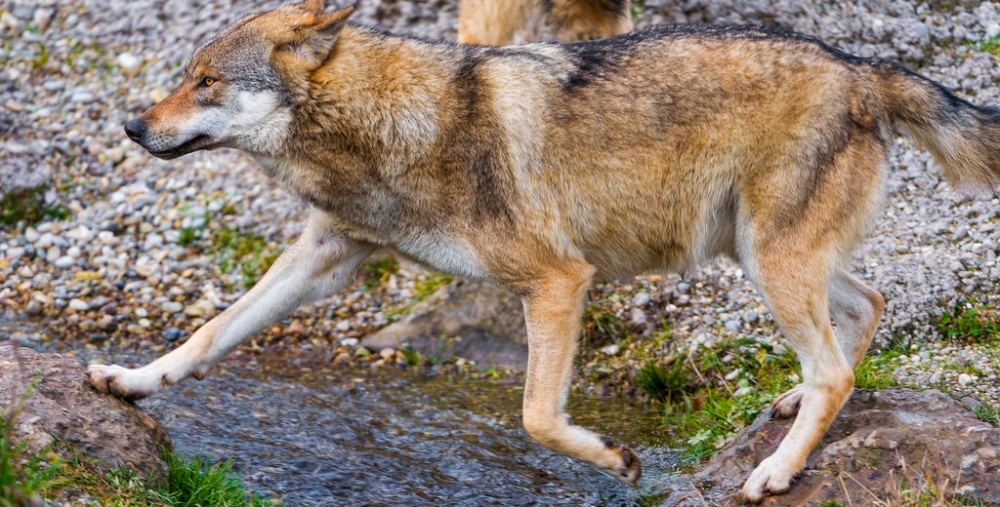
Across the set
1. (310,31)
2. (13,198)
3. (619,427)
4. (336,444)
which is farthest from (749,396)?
(13,198)

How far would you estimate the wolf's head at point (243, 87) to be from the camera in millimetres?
4379

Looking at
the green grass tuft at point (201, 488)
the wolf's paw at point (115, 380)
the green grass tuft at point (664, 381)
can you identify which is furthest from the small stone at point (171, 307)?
the green grass tuft at point (664, 381)

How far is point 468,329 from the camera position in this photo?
694cm

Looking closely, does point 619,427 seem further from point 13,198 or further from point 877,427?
point 13,198

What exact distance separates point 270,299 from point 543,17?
3.50 m

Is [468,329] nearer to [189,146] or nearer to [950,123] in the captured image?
[189,146]

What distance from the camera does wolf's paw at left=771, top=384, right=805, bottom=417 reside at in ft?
15.9

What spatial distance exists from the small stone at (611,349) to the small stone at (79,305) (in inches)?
146

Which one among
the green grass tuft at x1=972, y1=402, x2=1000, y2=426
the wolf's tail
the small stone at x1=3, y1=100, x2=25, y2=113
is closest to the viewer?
the green grass tuft at x1=972, y1=402, x2=1000, y2=426

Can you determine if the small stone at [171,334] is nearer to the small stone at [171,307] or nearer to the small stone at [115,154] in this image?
the small stone at [171,307]

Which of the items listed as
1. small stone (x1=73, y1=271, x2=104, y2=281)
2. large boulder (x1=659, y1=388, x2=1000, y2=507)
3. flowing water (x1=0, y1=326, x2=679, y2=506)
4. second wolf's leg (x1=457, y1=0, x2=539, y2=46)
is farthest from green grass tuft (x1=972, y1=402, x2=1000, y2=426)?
small stone (x1=73, y1=271, x2=104, y2=281)

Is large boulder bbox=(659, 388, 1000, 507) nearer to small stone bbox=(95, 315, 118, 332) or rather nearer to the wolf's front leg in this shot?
the wolf's front leg

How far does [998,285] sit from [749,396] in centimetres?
182

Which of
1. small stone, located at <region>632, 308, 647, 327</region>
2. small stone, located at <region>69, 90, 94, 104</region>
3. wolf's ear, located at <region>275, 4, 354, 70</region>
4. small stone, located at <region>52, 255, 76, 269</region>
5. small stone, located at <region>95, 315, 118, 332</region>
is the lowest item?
small stone, located at <region>95, 315, 118, 332</region>
